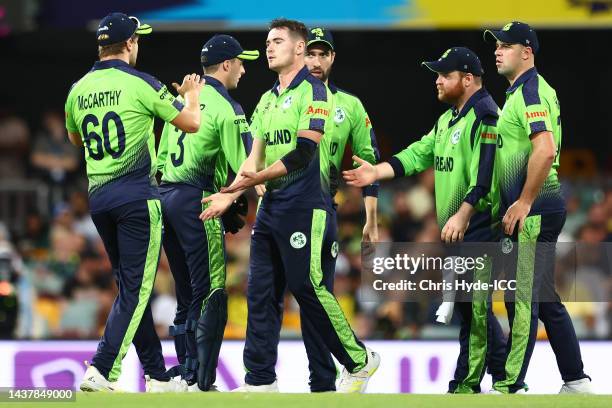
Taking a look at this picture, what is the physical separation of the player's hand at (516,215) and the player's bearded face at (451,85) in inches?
34.3

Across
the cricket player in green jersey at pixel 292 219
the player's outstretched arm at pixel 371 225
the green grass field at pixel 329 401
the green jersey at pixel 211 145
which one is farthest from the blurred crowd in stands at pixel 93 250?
the green grass field at pixel 329 401

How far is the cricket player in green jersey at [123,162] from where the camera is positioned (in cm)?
762

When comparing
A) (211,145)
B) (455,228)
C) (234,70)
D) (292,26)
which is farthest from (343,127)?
(455,228)

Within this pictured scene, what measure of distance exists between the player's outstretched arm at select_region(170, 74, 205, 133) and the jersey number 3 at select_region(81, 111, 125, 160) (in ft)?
0.97

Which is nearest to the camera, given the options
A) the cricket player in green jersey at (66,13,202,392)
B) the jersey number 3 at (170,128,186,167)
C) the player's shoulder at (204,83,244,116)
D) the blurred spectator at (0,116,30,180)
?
the cricket player in green jersey at (66,13,202,392)

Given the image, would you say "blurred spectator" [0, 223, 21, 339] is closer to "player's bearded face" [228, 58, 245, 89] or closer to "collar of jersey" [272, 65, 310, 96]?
"player's bearded face" [228, 58, 245, 89]

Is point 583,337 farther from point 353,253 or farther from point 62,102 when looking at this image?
point 62,102

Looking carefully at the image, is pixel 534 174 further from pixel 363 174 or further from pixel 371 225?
pixel 371 225

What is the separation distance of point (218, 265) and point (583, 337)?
356cm

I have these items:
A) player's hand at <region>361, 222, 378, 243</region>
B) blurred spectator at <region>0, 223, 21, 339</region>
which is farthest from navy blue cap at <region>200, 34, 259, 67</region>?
blurred spectator at <region>0, 223, 21, 339</region>

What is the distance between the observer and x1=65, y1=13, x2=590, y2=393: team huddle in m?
7.69

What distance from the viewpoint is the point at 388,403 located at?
6.92m

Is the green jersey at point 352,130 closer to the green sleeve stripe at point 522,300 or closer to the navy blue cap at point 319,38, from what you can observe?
the navy blue cap at point 319,38

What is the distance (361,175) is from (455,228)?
626mm
